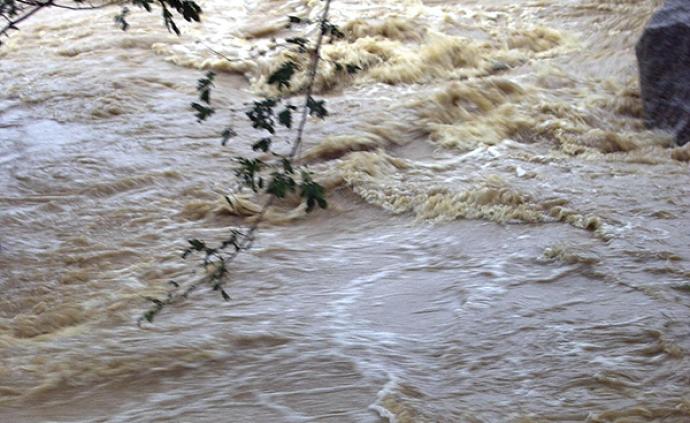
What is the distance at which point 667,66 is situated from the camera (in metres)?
7.92

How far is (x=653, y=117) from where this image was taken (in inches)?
313

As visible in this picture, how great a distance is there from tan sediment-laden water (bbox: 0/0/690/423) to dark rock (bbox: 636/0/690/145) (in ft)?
0.61

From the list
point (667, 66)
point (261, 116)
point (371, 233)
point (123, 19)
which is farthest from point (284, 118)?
point (667, 66)

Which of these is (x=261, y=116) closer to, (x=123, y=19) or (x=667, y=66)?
(x=123, y=19)

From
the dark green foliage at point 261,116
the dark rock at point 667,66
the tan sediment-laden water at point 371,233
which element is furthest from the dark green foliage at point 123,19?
the dark rock at point 667,66

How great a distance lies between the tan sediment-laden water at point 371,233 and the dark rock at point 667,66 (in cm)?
19

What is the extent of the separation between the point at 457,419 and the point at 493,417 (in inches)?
5.8

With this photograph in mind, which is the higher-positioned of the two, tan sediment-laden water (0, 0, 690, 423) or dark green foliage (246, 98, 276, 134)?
dark green foliage (246, 98, 276, 134)

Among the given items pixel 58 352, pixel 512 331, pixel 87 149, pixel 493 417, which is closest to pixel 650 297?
pixel 512 331

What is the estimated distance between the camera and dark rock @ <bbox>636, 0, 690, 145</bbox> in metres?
7.82

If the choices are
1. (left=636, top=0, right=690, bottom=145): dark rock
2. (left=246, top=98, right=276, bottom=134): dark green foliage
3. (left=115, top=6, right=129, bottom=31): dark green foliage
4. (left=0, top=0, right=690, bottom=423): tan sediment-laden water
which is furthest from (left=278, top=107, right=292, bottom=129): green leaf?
(left=636, top=0, right=690, bottom=145): dark rock

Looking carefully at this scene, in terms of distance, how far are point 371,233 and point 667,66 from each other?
320 centimetres

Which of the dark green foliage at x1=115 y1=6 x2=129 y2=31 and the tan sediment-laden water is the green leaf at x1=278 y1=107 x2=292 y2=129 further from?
the dark green foliage at x1=115 y1=6 x2=129 y2=31

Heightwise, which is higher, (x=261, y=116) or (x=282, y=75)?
(x=282, y=75)
